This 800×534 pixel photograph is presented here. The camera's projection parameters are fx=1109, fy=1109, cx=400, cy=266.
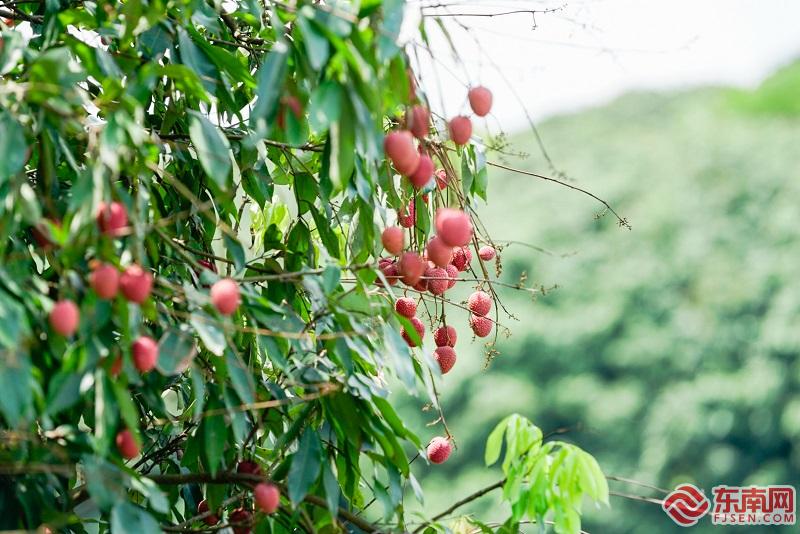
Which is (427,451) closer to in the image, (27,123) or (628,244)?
(27,123)

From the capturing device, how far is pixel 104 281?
81 cm

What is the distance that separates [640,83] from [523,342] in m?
3.86

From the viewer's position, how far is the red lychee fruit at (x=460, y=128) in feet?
3.47

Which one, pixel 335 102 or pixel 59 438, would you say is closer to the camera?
pixel 335 102

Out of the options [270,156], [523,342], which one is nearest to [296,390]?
[270,156]

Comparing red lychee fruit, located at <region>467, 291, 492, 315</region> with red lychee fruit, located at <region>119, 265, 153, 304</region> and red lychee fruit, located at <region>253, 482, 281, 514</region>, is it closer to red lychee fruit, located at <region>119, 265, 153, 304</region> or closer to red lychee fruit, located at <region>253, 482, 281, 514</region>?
red lychee fruit, located at <region>253, 482, 281, 514</region>

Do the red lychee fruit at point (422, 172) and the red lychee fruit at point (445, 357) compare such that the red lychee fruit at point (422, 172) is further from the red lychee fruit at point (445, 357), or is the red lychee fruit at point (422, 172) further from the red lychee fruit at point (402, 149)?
the red lychee fruit at point (445, 357)

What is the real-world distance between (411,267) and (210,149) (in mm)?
258

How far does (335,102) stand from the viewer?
85 cm

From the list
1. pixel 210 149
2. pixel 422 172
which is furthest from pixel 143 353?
pixel 422 172

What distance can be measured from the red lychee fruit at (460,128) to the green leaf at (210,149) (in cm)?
22

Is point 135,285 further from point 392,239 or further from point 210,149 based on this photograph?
point 392,239

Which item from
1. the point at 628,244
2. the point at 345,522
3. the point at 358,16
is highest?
the point at 628,244

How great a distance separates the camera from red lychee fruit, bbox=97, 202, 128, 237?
0.83 metres
